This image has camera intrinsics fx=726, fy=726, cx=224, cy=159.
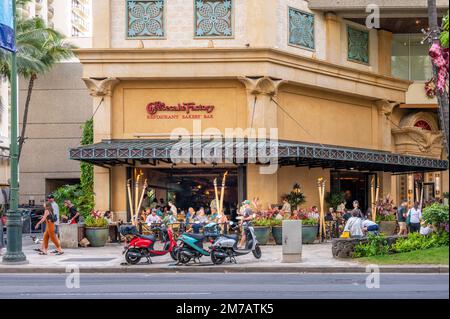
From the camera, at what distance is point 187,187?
3080cm

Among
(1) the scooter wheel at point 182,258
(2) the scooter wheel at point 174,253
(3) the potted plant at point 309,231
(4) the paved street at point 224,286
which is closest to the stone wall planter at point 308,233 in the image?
(3) the potted plant at point 309,231

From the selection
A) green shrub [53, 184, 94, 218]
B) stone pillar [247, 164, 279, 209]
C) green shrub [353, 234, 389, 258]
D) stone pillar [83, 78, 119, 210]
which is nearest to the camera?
green shrub [353, 234, 389, 258]

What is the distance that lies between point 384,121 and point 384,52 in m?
3.60

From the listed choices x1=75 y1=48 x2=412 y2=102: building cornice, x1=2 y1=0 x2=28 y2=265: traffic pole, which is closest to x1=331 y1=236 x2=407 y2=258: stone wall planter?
x1=2 y1=0 x2=28 y2=265: traffic pole

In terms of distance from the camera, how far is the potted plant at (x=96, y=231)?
2650 cm

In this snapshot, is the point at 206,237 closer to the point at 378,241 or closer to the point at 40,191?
the point at 378,241

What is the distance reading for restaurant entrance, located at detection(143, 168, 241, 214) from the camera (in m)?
30.5

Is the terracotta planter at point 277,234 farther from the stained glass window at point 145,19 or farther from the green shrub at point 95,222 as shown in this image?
the stained glass window at point 145,19

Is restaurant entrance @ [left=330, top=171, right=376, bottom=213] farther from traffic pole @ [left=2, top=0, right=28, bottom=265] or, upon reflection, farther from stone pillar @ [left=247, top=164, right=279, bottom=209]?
traffic pole @ [left=2, top=0, right=28, bottom=265]

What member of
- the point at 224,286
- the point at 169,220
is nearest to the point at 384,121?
the point at 169,220

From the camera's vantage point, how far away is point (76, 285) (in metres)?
15.4

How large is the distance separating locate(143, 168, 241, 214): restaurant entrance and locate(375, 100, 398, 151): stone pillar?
959cm
